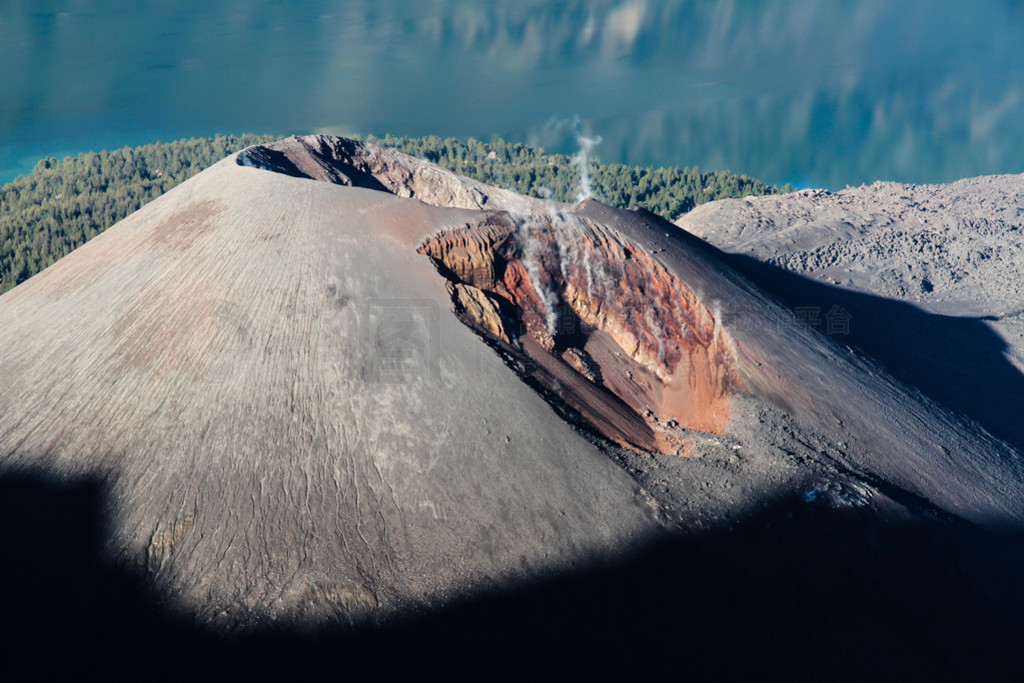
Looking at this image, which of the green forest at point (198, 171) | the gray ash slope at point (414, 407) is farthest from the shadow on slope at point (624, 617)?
the green forest at point (198, 171)

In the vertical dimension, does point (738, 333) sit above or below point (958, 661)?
above

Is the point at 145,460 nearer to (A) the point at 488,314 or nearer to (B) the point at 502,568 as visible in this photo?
(B) the point at 502,568

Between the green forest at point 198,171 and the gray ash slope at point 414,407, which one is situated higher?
the gray ash slope at point 414,407

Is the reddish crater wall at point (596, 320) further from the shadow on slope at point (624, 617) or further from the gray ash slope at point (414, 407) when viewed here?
the shadow on slope at point (624, 617)

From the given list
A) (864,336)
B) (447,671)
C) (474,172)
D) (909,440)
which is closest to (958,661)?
(909,440)

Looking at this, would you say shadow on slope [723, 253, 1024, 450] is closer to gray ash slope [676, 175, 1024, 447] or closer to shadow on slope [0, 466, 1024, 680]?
gray ash slope [676, 175, 1024, 447]

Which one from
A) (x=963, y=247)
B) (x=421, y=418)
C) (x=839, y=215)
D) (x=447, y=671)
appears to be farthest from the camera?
(x=839, y=215)
